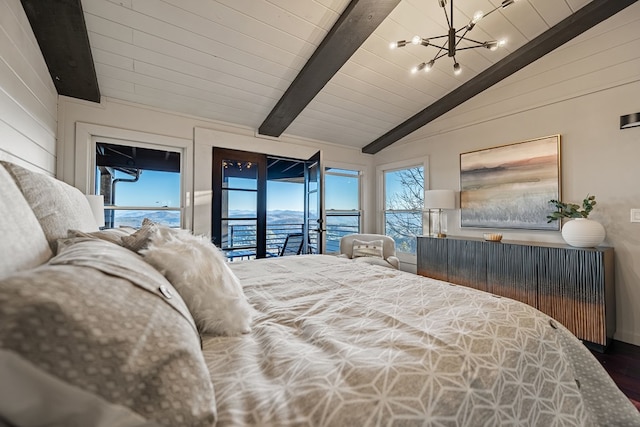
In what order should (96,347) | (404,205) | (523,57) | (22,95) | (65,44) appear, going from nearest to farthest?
1. (96,347)
2. (22,95)
3. (65,44)
4. (523,57)
5. (404,205)

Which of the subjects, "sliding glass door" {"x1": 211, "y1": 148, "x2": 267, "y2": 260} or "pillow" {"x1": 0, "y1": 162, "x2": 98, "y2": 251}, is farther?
"sliding glass door" {"x1": 211, "y1": 148, "x2": 267, "y2": 260}

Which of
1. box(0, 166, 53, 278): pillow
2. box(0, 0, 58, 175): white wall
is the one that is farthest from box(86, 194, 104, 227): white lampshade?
box(0, 166, 53, 278): pillow

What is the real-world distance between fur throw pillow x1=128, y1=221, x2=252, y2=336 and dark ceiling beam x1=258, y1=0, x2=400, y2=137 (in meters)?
2.25

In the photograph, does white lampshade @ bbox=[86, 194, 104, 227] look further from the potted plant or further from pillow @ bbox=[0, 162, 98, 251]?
the potted plant

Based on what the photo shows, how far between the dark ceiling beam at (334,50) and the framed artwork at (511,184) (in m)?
2.15

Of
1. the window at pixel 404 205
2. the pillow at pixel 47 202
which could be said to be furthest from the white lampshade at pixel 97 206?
the window at pixel 404 205

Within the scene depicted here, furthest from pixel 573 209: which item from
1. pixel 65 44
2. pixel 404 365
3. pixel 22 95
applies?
pixel 65 44

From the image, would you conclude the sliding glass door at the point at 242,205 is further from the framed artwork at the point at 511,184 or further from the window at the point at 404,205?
the framed artwork at the point at 511,184

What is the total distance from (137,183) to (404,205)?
3898mm

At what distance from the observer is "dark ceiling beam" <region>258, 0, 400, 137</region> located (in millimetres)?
2174

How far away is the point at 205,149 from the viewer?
3.41 meters

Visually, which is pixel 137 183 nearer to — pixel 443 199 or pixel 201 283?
pixel 201 283

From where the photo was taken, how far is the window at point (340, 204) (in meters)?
4.73

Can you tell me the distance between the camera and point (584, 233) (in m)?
2.39
